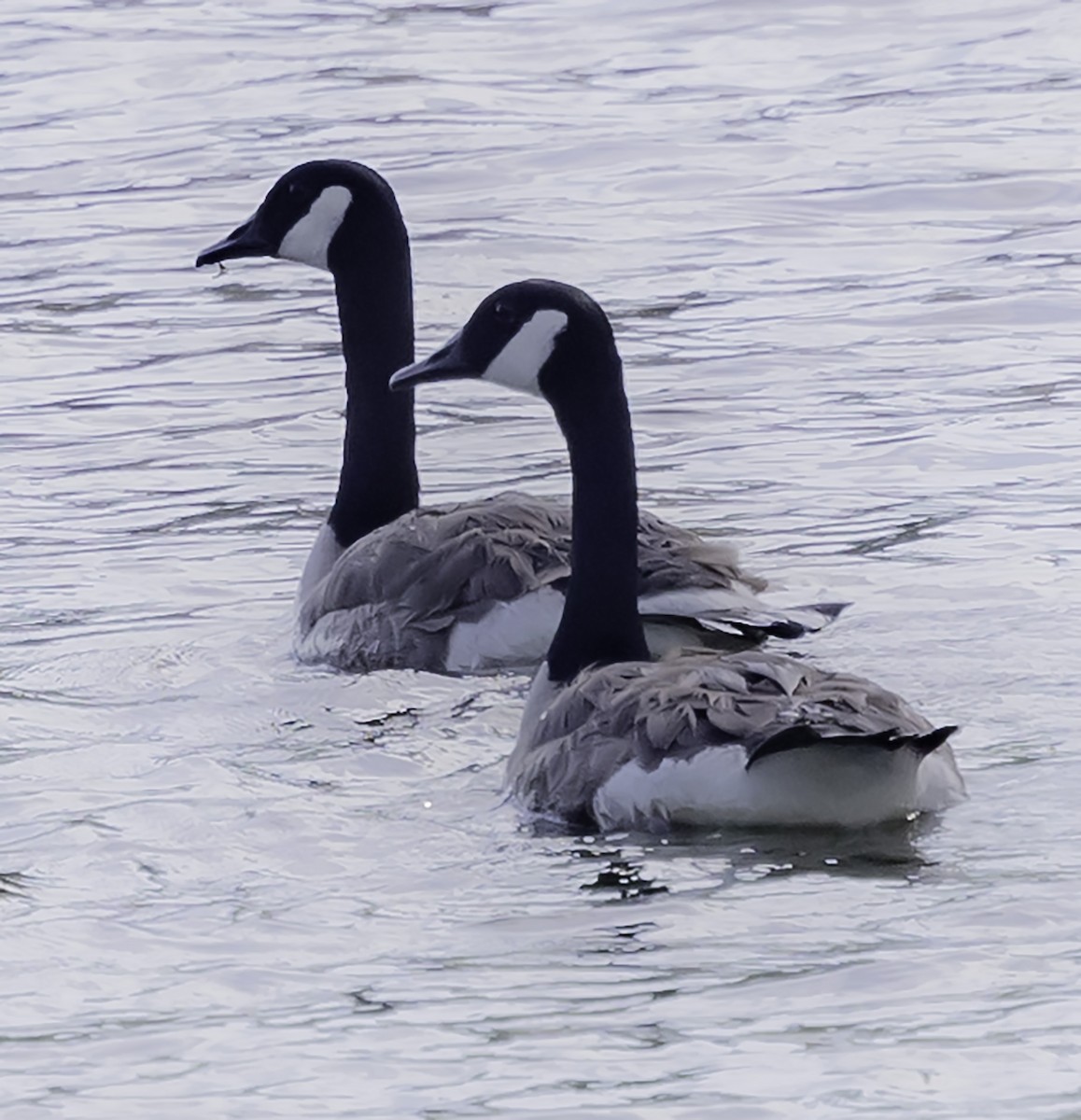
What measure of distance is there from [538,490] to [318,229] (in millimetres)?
2011

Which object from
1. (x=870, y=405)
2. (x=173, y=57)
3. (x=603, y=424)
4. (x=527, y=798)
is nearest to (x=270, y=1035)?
(x=527, y=798)

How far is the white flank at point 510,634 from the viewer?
32.4ft

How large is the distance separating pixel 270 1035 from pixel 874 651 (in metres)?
4.04

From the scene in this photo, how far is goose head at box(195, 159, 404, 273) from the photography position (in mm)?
11102

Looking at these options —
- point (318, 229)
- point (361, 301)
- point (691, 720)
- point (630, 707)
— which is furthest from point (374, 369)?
point (691, 720)

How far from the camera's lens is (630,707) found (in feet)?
26.4

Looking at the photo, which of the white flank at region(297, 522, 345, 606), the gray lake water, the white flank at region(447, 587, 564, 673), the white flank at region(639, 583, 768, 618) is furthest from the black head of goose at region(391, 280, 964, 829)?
the white flank at region(297, 522, 345, 606)

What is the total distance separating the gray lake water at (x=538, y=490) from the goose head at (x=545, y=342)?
1.24m

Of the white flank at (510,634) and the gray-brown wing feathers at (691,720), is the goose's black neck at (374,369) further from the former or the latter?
the gray-brown wing feathers at (691,720)

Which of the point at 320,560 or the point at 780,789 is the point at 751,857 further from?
the point at 320,560

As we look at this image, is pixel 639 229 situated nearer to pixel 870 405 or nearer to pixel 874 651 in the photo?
pixel 870 405

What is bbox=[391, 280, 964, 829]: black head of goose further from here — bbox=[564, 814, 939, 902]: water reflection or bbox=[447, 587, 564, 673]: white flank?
bbox=[447, 587, 564, 673]: white flank

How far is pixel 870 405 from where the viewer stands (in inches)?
540

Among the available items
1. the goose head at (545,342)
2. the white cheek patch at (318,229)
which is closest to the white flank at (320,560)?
the white cheek patch at (318,229)
